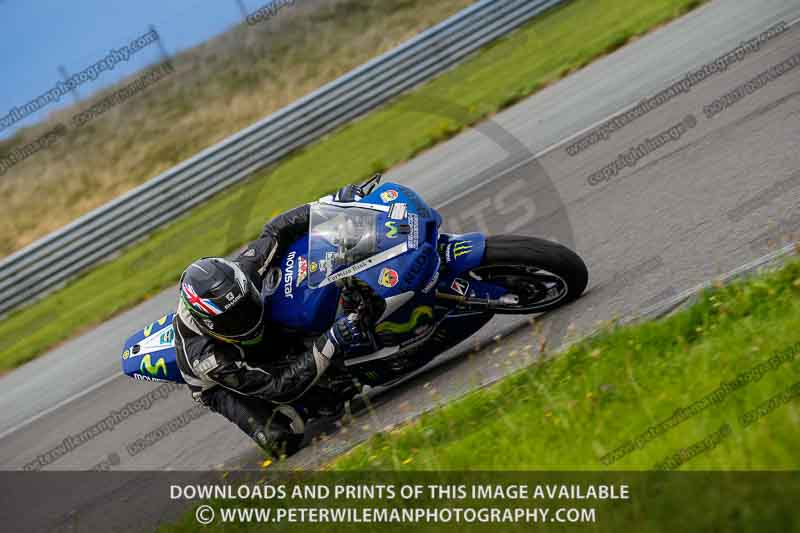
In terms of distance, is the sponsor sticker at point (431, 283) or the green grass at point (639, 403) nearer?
the green grass at point (639, 403)

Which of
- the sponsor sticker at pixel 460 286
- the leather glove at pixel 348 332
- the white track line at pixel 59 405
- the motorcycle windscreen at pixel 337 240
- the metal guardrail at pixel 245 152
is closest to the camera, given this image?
the motorcycle windscreen at pixel 337 240

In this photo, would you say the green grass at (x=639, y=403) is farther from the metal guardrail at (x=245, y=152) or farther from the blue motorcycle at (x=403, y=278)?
the metal guardrail at (x=245, y=152)

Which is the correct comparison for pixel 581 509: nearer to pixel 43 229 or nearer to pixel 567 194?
pixel 567 194

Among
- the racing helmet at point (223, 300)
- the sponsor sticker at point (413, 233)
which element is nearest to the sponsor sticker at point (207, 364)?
the racing helmet at point (223, 300)

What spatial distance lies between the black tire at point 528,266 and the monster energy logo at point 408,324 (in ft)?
1.34

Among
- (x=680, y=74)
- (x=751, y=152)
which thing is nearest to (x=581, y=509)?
(x=751, y=152)

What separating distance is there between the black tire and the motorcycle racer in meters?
0.97

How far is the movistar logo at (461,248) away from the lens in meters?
6.22

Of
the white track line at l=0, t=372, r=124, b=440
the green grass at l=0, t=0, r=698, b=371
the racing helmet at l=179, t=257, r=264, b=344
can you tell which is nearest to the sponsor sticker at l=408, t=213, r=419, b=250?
the racing helmet at l=179, t=257, r=264, b=344

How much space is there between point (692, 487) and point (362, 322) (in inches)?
116

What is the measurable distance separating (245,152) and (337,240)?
10.1 m

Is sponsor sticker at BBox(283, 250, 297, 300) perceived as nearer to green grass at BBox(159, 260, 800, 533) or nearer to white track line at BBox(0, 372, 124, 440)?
green grass at BBox(159, 260, 800, 533)

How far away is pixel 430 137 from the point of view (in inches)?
557

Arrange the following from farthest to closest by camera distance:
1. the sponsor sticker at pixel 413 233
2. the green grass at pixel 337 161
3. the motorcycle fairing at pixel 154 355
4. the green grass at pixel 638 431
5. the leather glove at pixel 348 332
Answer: the green grass at pixel 337 161, the motorcycle fairing at pixel 154 355, the leather glove at pixel 348 332, the sponsor sticker at pixel 413 233, the green grass at pixel 638 431
